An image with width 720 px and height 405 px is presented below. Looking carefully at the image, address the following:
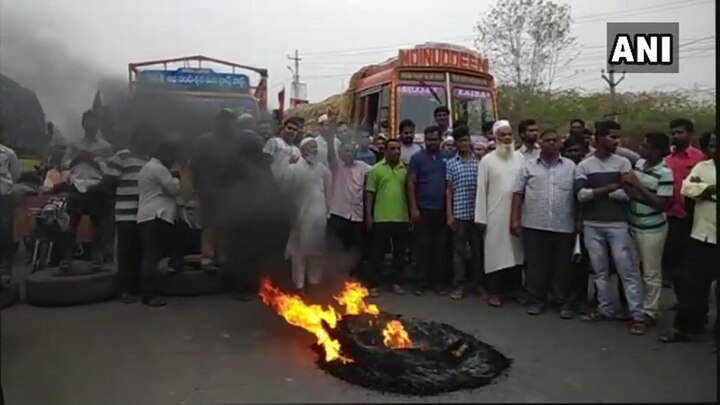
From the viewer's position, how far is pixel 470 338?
4.41 meters

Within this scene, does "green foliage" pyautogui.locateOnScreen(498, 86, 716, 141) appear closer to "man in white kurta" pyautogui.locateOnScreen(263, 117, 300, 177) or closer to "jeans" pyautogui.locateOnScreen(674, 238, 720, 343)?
"jeans" pyautogui.locateOnScreen(674, 238, 720, 343)

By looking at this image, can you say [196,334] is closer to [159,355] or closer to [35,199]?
[159,355]

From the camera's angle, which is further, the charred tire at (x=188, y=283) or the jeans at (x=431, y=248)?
the jeans at (x=431, y=248)

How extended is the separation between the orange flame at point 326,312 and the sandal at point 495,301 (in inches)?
42.6

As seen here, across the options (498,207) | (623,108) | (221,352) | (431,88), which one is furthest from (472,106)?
(221,352)

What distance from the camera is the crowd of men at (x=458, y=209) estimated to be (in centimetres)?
489

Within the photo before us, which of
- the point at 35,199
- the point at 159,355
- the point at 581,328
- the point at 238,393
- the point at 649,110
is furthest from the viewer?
the point at 581,328

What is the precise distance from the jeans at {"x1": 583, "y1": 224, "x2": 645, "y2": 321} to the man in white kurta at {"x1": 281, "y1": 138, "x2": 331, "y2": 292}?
7.56 feet

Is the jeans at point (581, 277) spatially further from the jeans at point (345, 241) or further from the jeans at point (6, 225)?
the jeans at point (6, 225)

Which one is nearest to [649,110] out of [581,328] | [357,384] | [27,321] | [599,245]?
[599,245]

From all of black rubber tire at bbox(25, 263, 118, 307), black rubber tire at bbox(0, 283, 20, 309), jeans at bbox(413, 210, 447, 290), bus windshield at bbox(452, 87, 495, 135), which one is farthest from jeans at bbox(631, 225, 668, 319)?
bus windshield at bbox(452, 87, 495, 135)

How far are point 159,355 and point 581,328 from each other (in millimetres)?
3171

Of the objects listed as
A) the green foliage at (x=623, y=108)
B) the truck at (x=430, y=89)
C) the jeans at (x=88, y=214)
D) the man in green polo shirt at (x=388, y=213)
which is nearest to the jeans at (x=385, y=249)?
the man in green polo shirt at (x=388, y=213)

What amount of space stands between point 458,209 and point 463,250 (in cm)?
42
